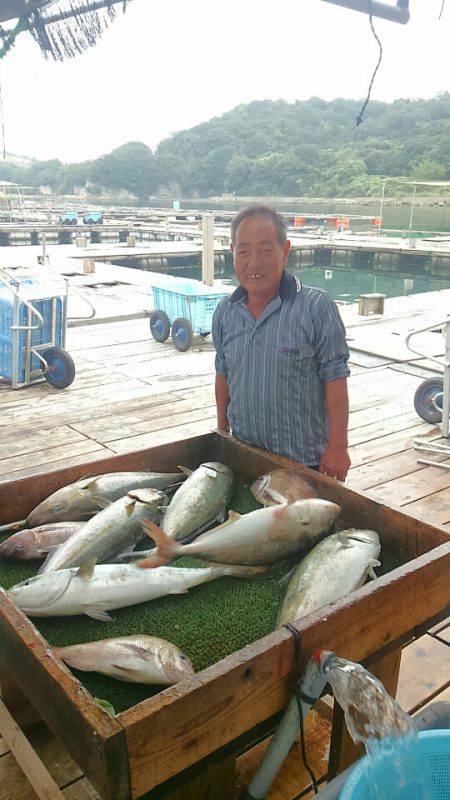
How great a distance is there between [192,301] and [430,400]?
3.53 meters

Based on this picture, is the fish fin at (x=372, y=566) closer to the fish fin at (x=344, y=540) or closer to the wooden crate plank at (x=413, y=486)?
the fish fin at (x=344, y=540)

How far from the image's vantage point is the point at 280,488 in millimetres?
2029

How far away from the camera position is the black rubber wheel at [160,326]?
27.2ft

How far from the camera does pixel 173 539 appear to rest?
6.00 feet

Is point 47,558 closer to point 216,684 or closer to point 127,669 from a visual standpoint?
point 127,669

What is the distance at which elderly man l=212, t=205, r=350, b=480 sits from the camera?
2.36 m

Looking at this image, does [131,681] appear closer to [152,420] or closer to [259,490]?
[259,490]

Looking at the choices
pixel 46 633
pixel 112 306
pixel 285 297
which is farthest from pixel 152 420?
pixel 112 306

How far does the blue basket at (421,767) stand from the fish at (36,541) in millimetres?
1091

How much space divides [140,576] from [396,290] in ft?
76.3

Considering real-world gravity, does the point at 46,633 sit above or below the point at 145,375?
above

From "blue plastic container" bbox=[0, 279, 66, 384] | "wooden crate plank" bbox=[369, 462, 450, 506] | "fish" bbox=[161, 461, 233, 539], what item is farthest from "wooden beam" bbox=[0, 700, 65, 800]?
"blue plastic container" bbox=[0, 279, 66, 384]

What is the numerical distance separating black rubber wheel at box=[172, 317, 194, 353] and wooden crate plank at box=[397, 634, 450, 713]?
5.68m

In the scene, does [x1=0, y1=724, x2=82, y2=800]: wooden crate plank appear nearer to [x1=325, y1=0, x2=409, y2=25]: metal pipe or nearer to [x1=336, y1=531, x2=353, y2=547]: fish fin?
[x1=336, y1=531, x2=353, y2=547]: fish fin
